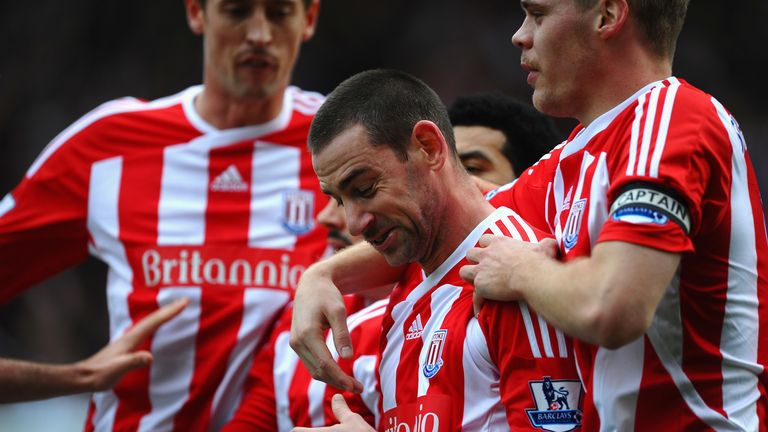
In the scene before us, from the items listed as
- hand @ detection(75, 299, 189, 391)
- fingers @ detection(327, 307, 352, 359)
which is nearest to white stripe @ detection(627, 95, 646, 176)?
fingers @ detection(327, 307, 352, 359)

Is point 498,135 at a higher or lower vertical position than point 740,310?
higher

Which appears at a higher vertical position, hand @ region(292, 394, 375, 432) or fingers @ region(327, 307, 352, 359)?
fingers @ region(327, 307, 352, 359)

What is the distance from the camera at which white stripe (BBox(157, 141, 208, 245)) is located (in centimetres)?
401

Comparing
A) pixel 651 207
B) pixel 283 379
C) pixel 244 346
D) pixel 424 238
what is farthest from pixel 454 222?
pixel 244 346

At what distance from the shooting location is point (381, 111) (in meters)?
2.57

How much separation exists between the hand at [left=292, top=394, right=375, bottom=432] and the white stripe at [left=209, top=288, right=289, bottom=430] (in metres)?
1.23

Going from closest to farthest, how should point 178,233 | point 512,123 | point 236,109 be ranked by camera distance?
1. point 512,123
2. point 178,233
3. point 236,109

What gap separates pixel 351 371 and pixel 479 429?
2.56 ft

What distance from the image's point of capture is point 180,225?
13.2 feet

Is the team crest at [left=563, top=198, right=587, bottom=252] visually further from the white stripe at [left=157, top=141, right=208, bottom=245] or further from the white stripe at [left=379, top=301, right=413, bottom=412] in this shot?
the white stripe at [left=157, top=141, right=208, bottom=245]

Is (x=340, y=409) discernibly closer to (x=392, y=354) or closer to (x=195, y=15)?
(x=392, y=354)

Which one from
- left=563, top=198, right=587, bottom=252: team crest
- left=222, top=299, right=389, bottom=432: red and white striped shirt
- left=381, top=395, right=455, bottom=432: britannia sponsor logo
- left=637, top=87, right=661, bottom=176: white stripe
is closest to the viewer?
left=637, top=87, right=661, bottom=176: white stripe

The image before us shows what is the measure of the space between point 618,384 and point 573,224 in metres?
0.36

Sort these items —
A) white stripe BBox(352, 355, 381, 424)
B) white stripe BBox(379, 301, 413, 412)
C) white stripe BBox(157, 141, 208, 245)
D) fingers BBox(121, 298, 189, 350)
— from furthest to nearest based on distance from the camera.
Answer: white stripe BBox(157, 141, 208, 245) → fingers BBox(121, 298, 189, 350) → white stripe BBox(352, 355, 381, 424) → white stripe BBox(379, 301, 413, 412)
